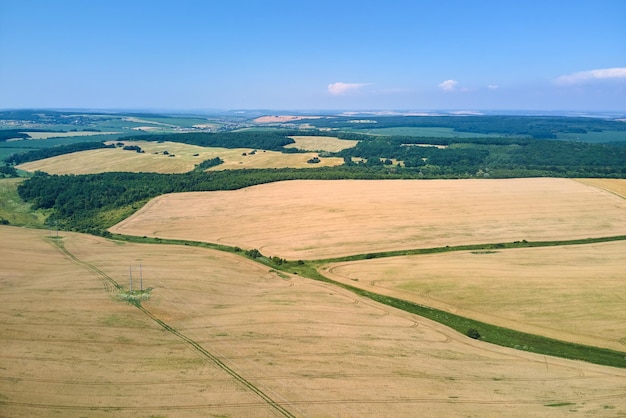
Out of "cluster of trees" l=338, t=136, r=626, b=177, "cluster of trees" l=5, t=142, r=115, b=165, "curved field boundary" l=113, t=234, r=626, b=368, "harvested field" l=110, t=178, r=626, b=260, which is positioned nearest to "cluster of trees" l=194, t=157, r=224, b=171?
"harvested field" l=110, t=178, r=626, b=260

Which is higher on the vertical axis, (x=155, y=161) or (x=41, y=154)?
(x=41, y=154)

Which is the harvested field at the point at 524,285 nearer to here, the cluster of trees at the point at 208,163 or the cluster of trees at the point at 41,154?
the cluster of trees at the point at 208,163

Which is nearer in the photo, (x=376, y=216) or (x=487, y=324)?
(x=487, y=324)

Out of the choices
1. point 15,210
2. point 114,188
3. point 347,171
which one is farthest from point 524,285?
point 15,210

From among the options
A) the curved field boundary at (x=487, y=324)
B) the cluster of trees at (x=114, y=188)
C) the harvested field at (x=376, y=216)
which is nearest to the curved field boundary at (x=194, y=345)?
the curved field boundary at (x=487, y=324)

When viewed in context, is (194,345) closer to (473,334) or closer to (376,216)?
(473,334)

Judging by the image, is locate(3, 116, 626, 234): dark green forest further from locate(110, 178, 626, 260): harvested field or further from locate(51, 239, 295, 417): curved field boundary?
locate(51, 239, 295, 417): curved field boundary

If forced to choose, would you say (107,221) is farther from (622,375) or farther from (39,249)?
(622,375)
